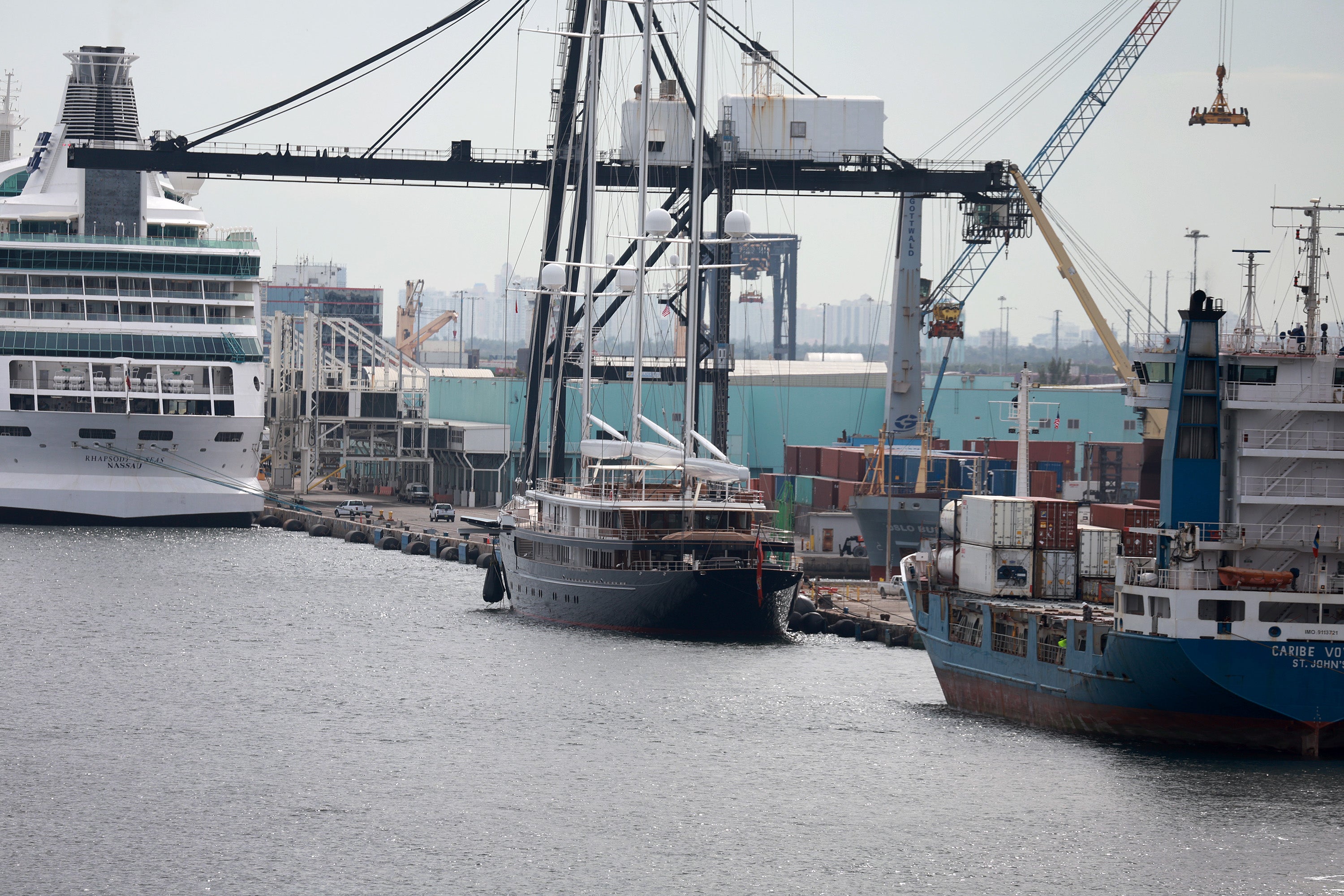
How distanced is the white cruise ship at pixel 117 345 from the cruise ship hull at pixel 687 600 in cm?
3641

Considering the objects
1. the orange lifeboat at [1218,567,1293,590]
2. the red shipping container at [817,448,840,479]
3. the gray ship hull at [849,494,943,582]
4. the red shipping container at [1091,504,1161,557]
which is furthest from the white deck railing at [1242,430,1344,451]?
the red shipping container at [817,448,840,479]

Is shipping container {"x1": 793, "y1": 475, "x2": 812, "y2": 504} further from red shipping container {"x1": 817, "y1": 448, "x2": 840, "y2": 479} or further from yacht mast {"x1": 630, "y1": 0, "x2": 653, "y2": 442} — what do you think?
yacht mast {"x1": 630, "y1": 0, "x2": 653, "y2": 442}

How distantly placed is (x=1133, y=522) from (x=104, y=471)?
54825mm

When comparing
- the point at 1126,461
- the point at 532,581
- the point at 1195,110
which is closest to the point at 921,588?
the point at 532,581

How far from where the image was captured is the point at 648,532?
5297 cm

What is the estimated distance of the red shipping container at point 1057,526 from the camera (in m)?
42.7

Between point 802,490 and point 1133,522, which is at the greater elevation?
point 1133,522

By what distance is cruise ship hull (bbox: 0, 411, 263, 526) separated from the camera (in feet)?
276

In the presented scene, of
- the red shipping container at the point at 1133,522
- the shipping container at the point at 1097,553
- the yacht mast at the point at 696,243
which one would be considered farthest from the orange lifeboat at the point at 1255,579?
the yacht mast at the point at 696,243

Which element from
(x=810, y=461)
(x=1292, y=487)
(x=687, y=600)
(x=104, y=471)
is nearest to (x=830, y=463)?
(x=810, y=461)

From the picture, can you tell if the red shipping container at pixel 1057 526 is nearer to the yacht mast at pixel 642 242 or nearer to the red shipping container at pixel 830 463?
the yacht mast at pixel 642 242

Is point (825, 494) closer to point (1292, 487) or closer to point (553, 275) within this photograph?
point (553, 275)

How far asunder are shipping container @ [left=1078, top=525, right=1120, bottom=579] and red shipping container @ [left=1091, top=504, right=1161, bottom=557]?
0.39 m

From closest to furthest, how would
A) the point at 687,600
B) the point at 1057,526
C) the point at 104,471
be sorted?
the point at 1057,526 < the point at 687,600 < the point at 104,471
